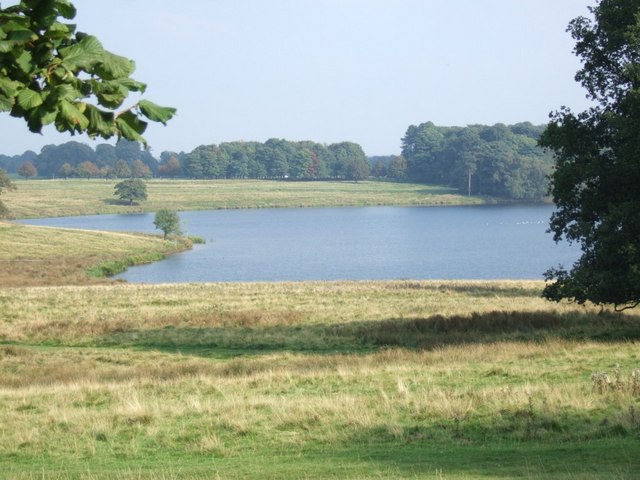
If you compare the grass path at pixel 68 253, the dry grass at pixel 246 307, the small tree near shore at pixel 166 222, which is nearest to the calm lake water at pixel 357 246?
the grass path at pixel 68 253

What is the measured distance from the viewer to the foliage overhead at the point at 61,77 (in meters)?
4.72

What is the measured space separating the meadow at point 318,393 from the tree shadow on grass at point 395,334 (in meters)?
0.09

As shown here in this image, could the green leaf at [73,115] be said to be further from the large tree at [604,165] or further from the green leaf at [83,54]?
the large tree at [604,165]

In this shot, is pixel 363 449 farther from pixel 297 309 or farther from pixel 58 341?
pixel 297 309

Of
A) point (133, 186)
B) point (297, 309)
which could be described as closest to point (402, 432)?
point (297, 309)

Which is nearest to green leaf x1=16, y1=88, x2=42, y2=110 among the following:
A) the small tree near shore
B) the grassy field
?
the grassy field

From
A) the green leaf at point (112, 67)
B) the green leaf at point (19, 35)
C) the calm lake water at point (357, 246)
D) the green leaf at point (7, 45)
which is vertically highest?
the green leaf at point (19, 35)

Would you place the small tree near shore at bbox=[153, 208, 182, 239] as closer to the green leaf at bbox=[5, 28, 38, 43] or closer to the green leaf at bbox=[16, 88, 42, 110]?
the green leaf at bbox=[16, 88, 42, 110]

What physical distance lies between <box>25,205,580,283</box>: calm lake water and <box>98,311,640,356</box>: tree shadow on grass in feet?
143

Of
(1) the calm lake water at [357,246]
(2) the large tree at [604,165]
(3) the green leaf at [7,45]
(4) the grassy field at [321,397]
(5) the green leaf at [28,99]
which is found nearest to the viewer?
(3) the green leaf at [7,45]

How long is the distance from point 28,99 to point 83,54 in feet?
1.30

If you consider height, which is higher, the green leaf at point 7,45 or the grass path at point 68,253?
the green leaf at point 7,45

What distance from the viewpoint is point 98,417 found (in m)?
13.8

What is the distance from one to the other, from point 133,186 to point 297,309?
145 m
